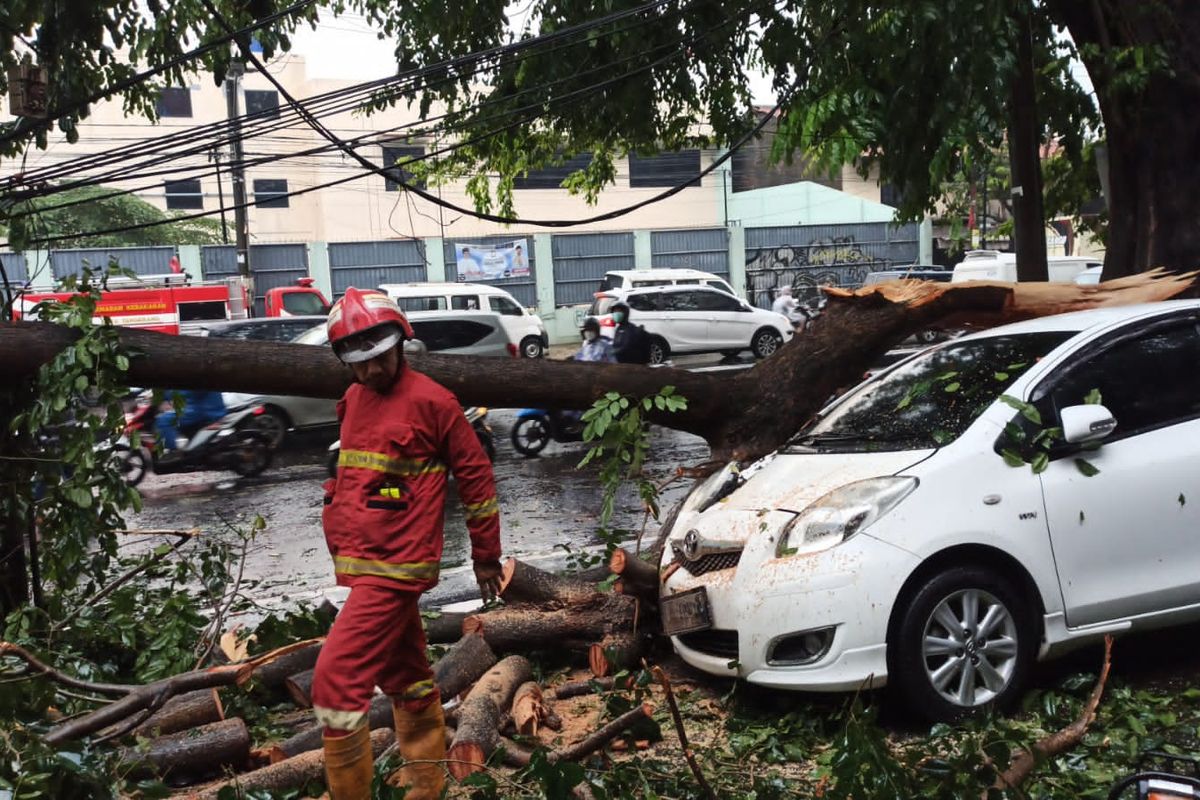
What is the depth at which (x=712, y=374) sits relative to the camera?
A: 6.76 m

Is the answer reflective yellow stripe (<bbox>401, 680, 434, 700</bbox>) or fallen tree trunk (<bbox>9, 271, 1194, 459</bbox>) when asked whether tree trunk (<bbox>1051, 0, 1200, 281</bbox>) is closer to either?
fallen tree trunk (<bbox>9, 271, 1194, 459</bbox>)

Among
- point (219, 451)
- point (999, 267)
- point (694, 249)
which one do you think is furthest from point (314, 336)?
point (694, 249)

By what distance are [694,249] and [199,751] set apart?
110 feet

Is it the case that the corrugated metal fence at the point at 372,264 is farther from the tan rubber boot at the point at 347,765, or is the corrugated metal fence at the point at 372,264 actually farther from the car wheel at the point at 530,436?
the tan rubber boot at the point at 347,765

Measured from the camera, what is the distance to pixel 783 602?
446cm

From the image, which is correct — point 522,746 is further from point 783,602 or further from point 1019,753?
point 1019,753

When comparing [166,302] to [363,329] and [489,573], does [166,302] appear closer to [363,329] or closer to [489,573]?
[363,329]

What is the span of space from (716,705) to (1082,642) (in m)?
1.53

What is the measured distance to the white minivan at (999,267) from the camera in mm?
25406

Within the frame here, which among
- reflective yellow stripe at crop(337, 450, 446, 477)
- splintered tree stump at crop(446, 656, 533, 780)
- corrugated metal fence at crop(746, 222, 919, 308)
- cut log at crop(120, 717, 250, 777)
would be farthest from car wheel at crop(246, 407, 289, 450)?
corrugated metal fence at crop(746, 222, 919, 308)

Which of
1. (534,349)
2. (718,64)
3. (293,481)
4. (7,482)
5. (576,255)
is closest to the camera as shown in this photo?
(7,482)

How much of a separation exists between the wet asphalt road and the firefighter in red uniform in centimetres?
275

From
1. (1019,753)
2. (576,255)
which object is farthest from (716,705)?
(576,255)

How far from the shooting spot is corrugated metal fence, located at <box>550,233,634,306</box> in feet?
116
